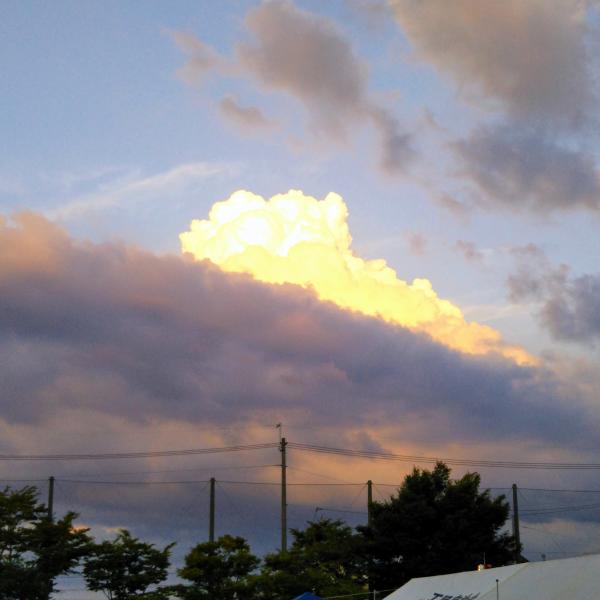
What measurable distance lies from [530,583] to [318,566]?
41.9 meters

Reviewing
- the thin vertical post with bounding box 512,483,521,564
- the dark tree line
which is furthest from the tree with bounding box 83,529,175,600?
the thin vertical post with bounding box 512,483,521,564

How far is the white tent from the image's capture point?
28.7 m

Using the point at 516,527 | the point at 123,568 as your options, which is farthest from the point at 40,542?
the point at 516,527

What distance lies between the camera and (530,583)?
31.3m

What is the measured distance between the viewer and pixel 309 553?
7088cm

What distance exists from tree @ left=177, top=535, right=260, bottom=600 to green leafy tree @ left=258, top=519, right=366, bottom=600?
4.00 feet

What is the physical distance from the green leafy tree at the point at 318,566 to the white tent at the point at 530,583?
1194 inches

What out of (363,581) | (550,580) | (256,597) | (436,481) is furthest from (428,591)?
(436,481)

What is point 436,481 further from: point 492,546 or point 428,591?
point 428,591

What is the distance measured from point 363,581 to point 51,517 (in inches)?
906

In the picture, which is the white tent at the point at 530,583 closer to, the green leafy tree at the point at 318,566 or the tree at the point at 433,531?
the green leafy tree at the point at 318,566

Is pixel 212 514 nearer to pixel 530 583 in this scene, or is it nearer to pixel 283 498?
pixel 283 498

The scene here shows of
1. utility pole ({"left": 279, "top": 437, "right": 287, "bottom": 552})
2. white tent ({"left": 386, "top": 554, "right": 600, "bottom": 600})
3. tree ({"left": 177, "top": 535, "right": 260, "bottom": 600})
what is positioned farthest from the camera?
utility pole ({"left": 279, "top": 437, "right": 287, "bottom": 552})

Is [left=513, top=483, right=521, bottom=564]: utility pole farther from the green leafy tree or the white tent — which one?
the white tent
